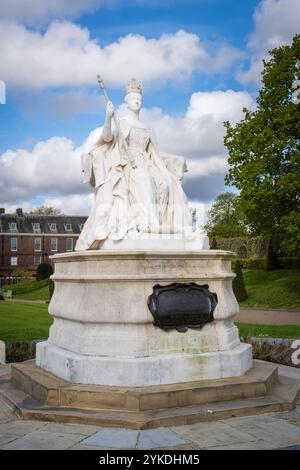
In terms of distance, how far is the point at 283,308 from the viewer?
85.6ft

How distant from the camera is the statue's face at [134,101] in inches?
317

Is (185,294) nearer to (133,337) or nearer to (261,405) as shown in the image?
(133,337)

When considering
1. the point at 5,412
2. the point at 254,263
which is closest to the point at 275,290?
the point at 254,263

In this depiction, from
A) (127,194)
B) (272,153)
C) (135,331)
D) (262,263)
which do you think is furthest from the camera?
(262,263)

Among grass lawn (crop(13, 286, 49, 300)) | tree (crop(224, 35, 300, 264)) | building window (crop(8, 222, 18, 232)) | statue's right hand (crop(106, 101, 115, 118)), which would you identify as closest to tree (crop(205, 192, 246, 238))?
building window (crop(8, 222, 18, 232))

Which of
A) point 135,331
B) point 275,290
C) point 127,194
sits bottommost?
point 275,290

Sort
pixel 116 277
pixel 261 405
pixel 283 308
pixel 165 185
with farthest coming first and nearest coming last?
pixel 283 308 → pixel 165 185 → pixel 116 277 → pixel 261 405

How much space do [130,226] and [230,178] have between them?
20814mm

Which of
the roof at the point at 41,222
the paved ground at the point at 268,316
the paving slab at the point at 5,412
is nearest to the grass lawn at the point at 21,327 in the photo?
the paving slab at the point at 5,412

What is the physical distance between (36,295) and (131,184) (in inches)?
1482

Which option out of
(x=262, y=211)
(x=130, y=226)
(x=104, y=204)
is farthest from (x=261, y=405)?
(x=262, y=211)

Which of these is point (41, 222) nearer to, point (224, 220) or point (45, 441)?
point (224, 220)

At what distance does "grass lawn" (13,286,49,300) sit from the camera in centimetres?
4197

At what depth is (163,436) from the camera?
4.97m
